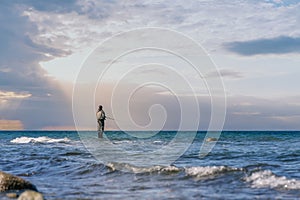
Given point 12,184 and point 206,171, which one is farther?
point 206,171

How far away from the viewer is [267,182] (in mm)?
12664

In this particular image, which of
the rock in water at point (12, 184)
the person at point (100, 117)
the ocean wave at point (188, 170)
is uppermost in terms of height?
the person at point (100, 117)

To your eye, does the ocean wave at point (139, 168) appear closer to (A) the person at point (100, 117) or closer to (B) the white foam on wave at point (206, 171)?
(B) the white foam on wave at point (206, 171)

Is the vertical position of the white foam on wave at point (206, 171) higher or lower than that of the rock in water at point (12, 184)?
higher

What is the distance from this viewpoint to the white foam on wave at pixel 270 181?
39.4 feet

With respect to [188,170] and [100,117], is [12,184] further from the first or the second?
[100,117]

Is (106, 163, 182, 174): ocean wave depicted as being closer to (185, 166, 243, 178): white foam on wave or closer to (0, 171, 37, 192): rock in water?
(185, 166, 243, 178): white foam on wave

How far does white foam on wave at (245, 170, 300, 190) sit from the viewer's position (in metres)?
12.0

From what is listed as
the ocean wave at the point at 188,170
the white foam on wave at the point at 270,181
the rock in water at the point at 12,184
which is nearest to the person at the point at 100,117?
the ocean wave at the point at 188,170

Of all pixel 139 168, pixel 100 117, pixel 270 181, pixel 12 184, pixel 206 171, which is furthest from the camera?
pixel 100 117

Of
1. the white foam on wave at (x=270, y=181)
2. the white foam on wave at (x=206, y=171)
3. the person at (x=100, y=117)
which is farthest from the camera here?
the person at (x=100, y=117)

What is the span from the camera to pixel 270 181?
502 inches

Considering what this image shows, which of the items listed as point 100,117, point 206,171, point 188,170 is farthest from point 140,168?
point 100,117

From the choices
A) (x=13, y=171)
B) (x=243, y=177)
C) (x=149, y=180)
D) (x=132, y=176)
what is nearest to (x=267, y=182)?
(x=243, y=177)
